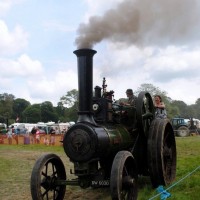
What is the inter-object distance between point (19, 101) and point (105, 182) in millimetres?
102294

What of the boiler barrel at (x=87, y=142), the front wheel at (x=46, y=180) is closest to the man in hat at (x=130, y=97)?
the boiler barrel at (x=87, y=142)

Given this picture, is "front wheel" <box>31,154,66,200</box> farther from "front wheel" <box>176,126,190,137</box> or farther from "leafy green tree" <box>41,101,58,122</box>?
"leafy green tree" <box>41,101,58,122</box>

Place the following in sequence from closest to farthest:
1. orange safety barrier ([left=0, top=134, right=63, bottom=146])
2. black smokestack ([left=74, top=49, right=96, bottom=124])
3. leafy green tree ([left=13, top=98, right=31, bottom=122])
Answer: black smokestack ([left=74, top=49, right=96, bottom=124]) < orange safety barrier ([left=0, top=134, right=63, bottom=146]) < leafy green tree ([left=13, top=98, right=31, bottom=122])

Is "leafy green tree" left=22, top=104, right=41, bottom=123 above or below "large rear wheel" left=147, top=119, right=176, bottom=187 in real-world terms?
above

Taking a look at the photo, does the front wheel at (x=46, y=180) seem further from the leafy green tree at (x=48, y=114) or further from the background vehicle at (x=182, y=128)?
the leafy green tree at (x=48, y=114)

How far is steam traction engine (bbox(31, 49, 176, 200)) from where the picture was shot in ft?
17.8

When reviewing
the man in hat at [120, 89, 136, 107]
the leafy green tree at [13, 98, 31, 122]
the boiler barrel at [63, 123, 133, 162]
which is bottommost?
the boiler barrel at [63, 123, 133, 162]

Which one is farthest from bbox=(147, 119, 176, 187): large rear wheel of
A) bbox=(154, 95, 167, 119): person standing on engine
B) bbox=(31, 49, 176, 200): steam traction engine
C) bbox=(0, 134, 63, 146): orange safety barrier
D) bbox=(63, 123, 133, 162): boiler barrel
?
bbox=(0, 134, 63, 146): orange safety barrier

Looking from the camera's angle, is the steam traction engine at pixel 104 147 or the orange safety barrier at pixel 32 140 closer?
the steam traction engine at pixel 104 147

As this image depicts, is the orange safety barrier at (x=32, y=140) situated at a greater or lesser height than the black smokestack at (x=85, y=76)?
lesser

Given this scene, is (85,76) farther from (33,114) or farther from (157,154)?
(33,114)

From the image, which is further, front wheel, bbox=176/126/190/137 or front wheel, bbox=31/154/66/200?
front wheel, bbox=176/126/190/137

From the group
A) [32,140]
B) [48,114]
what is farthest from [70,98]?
[32,140]

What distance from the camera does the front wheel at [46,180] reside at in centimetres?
533
